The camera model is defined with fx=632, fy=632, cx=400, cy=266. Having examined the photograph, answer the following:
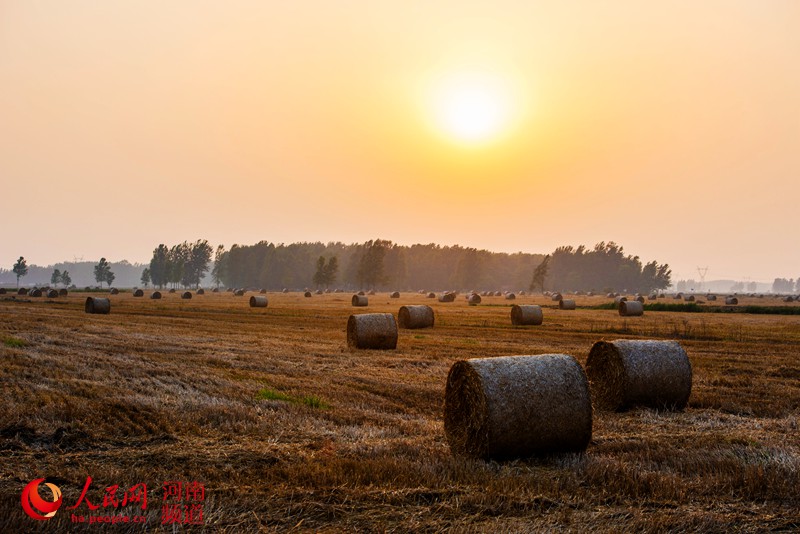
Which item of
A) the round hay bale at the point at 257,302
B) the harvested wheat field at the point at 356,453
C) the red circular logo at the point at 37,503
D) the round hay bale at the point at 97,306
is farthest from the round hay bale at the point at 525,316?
the red circular logo at the point at 37,503

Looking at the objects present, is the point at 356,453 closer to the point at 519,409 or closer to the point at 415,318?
the point at 519,409

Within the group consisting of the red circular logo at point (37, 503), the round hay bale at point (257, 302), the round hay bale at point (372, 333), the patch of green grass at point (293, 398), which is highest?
the round hay bale at point (257, 302)

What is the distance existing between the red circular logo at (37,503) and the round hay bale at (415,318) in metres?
23.9

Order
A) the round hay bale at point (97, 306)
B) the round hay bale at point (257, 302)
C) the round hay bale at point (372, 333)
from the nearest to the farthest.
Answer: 1. the round hay bale at point (372, 333)
2. the round hay bale at point (97, 306)
3. the round hay bale at point (257, 302)

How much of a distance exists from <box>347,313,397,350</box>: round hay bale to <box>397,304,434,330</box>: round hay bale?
29.1 feet

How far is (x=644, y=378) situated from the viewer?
1149 centimetres

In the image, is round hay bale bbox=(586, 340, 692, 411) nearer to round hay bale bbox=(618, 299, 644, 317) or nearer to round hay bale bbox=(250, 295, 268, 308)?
round hay bale bbox=(618, 299, 644, 317)

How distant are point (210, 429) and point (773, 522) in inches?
272

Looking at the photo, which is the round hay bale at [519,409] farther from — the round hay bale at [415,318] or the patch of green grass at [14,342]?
the round hay bale at [415,318]

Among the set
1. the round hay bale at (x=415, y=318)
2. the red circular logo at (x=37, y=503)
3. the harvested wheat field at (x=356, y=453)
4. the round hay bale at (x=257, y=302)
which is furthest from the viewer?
the round hay bale at (x=257, y=302)

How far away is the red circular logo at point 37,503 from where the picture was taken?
565cm

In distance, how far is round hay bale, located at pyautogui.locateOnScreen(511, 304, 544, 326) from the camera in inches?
1330

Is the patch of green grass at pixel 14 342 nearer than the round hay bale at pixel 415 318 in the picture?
Yes

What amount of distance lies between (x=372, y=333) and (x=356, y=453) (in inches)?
497
